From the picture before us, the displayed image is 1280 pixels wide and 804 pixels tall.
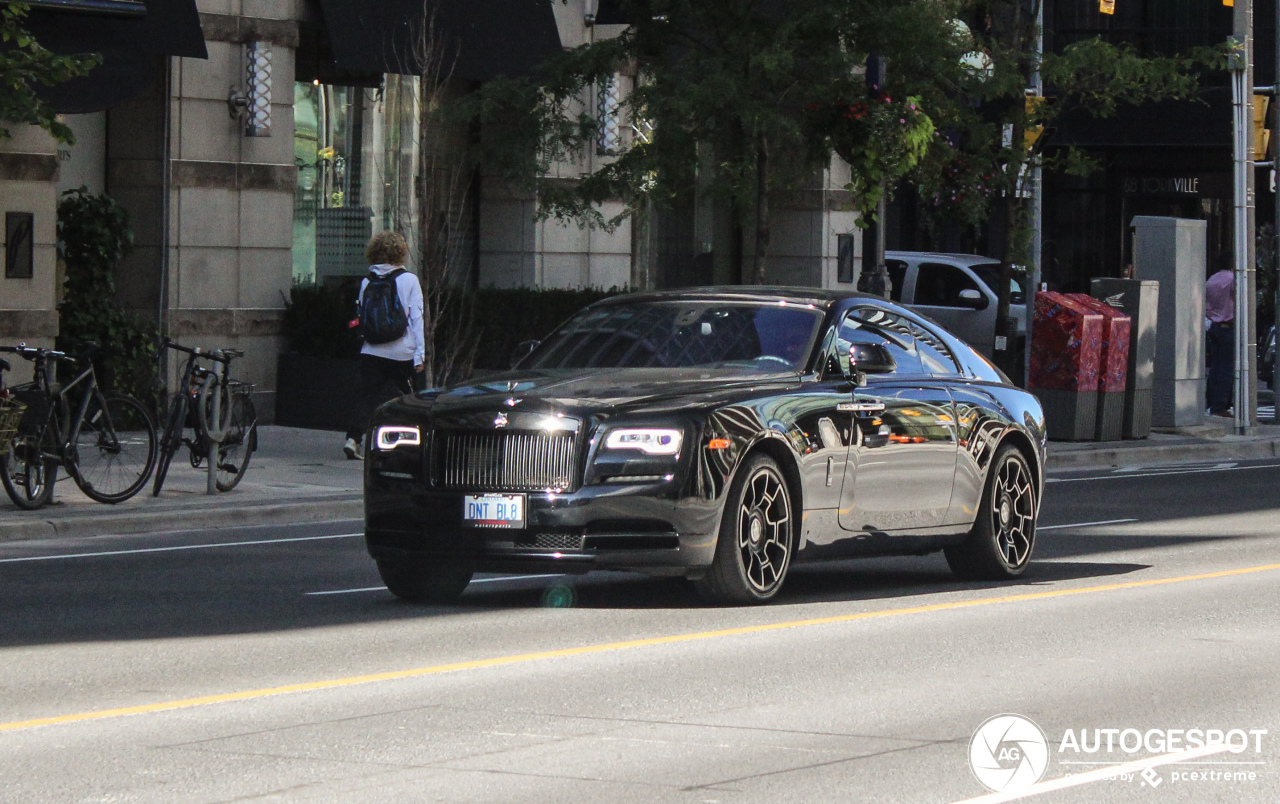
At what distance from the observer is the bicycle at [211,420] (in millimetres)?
15852

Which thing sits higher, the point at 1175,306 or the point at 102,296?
the point at 1175,306

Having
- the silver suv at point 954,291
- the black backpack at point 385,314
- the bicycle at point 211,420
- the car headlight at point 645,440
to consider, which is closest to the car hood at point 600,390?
the car headlight at point 645,440

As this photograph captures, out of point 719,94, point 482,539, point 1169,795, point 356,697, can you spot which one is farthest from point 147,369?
point 1169,795

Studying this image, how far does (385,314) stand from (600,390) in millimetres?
7904

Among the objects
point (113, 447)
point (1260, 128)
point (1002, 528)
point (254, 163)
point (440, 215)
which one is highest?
point (1260, 128)

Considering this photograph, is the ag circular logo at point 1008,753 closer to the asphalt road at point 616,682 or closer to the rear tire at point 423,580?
the asphalt road at point 616,682

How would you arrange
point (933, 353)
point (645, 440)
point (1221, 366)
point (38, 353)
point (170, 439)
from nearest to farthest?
point (645, 440) < point (933, 353) < point (38, 353) < point (170, 439) < point (1221, 366)

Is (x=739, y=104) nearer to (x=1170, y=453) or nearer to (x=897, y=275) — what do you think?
(x=1170, y=453)

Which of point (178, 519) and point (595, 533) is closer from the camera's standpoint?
point (595, 533)

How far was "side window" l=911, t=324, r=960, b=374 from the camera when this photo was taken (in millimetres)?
11812

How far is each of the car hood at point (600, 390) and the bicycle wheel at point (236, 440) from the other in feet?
19.3

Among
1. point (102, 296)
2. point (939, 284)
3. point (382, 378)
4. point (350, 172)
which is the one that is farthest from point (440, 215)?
point (939, 284)

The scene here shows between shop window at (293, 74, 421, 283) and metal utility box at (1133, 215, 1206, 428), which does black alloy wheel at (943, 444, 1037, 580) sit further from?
metal utility box at (1133, 215, 1206, 428)

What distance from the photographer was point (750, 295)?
37.5 feet
